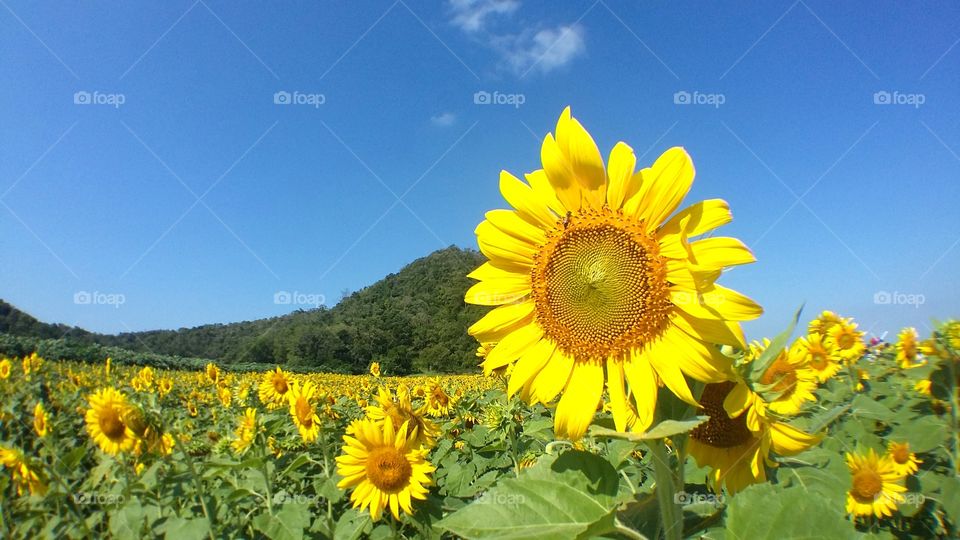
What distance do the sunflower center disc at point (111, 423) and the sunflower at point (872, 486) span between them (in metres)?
5.50

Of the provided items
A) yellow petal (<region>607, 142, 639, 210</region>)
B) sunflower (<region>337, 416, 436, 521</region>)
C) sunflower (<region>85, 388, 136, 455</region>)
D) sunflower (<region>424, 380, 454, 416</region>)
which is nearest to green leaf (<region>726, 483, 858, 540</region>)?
yellow petal (<region>607, 142, 639, 210</region>)

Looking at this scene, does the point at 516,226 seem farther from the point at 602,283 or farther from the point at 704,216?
the point at 704,216

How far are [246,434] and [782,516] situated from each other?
479 cm

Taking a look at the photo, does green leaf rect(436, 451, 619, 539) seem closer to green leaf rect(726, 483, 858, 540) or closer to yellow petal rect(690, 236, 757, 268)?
green leaf rect(726, 483, 858, 540)

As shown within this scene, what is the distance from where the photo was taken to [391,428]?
12.5ft

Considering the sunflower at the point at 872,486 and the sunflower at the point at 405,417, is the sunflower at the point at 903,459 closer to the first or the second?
the sunflower at the point at 872,486

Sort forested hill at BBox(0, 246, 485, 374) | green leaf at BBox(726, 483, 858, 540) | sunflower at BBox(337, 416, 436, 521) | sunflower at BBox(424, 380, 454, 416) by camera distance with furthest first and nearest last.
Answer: forested hill at BBox(0, 246, 485, 374), sunflower at BBox(424, 380, 454, 416), sunflower at BBox(337, 416, 436, 521), green leaf at BBox(726, 483, 858, 540)

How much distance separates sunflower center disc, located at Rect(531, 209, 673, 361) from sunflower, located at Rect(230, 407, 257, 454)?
3.95m

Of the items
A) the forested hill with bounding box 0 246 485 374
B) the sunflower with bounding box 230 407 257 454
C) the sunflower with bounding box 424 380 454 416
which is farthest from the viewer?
the forested hill with bounding box 0 246 485 374

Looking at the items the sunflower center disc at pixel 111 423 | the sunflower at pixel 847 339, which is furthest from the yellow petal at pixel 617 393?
the sunflower at pixel 847 339

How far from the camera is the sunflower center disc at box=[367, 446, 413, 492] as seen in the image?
11.9 feet

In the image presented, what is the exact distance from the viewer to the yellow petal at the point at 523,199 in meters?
1.46

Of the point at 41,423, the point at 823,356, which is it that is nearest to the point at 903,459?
the point at 823,356

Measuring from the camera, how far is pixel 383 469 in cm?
366
